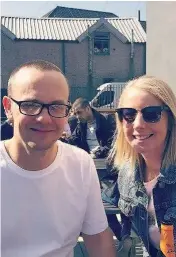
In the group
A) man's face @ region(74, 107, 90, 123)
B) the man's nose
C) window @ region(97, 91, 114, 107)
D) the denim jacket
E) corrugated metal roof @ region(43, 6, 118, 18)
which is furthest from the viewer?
corrugated metal roof @ region(43, 6, 118, 18)

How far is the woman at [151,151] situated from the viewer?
1.84 meters

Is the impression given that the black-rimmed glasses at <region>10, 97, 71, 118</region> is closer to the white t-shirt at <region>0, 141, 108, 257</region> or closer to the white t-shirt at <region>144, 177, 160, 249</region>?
the white t-shirt at <region>0, 141, 108, 257</region>

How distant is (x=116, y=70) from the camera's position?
2692 cm

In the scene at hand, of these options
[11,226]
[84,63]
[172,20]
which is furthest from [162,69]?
[84,63]

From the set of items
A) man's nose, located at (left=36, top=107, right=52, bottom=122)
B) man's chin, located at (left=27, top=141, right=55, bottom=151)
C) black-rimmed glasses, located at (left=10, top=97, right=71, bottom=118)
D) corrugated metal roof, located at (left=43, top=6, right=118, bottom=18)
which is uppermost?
corrugated metal roof, located at (left=43, top=6, right=118, bottom=18)

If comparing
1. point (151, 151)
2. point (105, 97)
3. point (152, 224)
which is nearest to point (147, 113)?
point (151, 151)

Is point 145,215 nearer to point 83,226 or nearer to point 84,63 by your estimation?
point 83,226

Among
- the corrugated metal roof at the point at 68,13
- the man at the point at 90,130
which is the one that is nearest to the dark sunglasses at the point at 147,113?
the man at the point at 90,130

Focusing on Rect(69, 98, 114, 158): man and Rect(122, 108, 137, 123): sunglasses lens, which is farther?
Rect(69, 98, 114, 158): man

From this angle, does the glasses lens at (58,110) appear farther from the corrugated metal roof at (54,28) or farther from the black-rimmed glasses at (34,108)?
the corrugated metal roof at (54,28)

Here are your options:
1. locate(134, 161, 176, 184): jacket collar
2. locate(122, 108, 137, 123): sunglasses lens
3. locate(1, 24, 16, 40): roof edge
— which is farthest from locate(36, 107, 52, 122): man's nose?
locate(1, 24, 16, 40): roof edge

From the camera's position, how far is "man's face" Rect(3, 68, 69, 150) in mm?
1509

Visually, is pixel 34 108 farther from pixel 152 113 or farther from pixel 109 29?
pixel 109 29

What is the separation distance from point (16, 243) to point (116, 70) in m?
25.8
